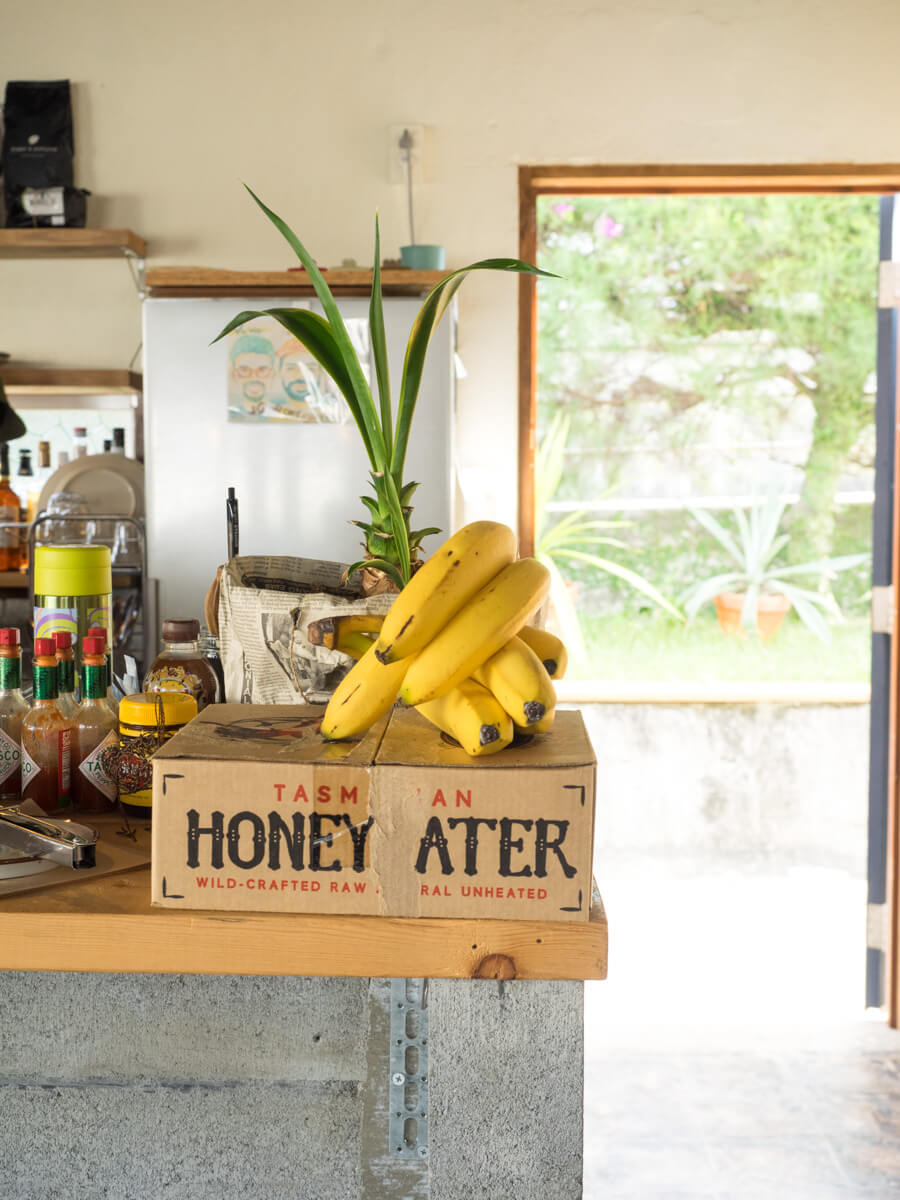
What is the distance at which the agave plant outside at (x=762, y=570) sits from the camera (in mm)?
3588

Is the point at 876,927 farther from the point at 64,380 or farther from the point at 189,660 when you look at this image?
the point at 64,380

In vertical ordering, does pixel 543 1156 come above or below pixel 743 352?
below

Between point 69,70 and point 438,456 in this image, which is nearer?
point 438,456

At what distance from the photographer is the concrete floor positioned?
2191 millimetres

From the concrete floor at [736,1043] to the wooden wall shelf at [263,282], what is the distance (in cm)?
185

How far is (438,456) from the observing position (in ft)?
9.27

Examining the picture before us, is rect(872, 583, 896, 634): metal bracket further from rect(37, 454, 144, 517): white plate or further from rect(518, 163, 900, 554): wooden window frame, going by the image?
rect(37, 454, 144, 517): white plate

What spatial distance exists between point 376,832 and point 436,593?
0.19 metres

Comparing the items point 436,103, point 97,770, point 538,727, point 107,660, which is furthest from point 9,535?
point 538,727

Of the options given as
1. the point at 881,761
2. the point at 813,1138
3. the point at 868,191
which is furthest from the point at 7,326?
the point at 813,1138

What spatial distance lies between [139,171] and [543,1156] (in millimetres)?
3082

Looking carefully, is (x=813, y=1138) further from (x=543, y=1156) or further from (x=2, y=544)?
(x=2, y=544)

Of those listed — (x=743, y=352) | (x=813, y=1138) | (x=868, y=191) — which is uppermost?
(x=868, y=191)

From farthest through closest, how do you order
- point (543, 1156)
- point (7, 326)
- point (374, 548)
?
point (7, 326) < point (374, 548) < point (543, 1156)
